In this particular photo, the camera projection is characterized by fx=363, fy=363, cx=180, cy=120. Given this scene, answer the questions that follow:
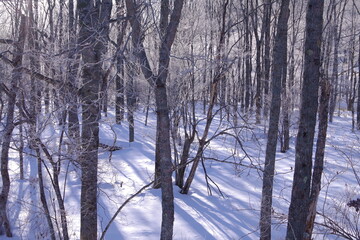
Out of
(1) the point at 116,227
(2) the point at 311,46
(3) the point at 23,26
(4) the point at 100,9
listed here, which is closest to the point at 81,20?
(4) the point at 100,9

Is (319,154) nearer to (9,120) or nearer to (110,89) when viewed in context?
(110,89)

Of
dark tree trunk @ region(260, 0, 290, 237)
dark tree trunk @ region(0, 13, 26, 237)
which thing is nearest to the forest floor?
dark tree trunk @ region(260, 0, 290, 237)

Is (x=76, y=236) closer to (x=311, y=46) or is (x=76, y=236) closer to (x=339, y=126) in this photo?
(x=311, y=46)

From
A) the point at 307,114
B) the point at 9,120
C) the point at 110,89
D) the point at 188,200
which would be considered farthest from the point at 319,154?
the point at 9,120

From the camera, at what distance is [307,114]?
13.8 feet

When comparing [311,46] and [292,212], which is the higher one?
[311,46]

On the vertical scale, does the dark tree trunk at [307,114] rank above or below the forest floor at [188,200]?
above

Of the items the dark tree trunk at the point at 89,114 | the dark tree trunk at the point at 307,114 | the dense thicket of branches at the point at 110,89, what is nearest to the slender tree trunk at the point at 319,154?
the dense thicket of branches at the point at 110,89

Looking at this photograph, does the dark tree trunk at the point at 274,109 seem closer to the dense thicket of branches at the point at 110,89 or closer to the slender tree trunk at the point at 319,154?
the dense thicket of branches at the point at 110,89

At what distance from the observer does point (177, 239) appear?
7.07 metres

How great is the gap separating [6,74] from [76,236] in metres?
3.48

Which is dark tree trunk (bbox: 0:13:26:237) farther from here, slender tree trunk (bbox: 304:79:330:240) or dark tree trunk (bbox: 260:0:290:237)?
slender tree trunk (bbox: 304:79:330:240)

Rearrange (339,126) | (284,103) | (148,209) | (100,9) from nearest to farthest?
(100,9)
(148,209)
(284,103)
(339,126)

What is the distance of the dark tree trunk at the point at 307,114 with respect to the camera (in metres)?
4.17
